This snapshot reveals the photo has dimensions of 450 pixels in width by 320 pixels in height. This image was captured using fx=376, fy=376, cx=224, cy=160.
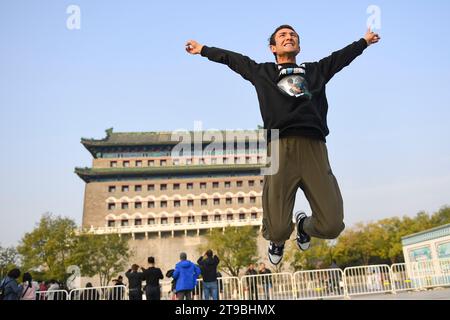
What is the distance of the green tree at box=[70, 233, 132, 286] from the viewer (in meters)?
33.8

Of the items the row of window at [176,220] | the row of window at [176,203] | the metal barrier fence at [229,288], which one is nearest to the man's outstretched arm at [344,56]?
the metal barrier fence at [229,288]

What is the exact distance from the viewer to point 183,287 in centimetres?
796

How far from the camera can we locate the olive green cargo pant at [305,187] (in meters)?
2.97

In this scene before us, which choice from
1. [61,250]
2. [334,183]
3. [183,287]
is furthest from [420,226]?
[334,183]

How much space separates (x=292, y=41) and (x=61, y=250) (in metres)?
33.7

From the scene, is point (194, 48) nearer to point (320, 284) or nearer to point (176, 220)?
point (320, 284)

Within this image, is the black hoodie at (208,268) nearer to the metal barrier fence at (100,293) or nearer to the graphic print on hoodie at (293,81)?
the metal barrier fence at (100,293)

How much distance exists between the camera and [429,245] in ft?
70.9

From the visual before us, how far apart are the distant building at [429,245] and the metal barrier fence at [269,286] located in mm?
11510
